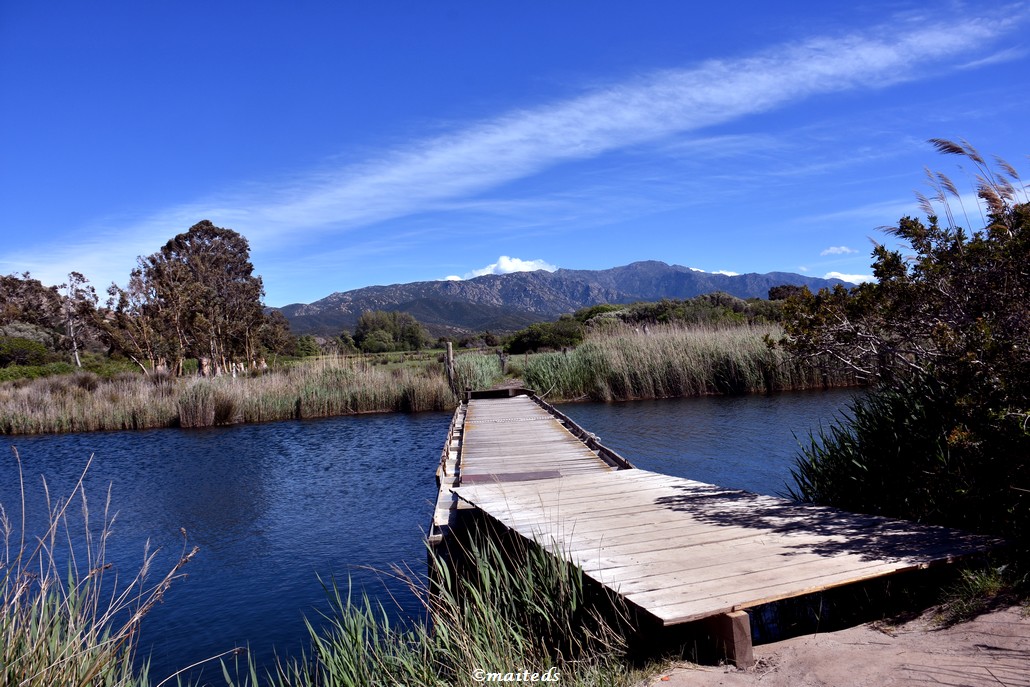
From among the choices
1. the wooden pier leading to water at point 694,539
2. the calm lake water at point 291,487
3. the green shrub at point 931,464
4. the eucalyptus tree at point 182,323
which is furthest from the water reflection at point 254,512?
the eucalyptus tree at point 182,323

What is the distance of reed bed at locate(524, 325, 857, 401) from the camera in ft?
63.7

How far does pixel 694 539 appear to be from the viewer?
4.55 m

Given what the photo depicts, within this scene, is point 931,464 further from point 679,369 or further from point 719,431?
point 679,369

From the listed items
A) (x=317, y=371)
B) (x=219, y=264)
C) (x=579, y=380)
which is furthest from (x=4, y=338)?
(x=579, y=380)

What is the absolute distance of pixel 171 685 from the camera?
16.8 feet

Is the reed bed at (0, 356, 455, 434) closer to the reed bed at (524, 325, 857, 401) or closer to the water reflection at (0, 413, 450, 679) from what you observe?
the water reflection at (0, 413, 450, 679)

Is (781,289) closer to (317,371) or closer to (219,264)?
(317,371)

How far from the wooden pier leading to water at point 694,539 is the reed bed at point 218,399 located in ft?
45.2

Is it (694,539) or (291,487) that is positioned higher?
(694,539)

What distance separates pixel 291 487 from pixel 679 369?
11.8 metres

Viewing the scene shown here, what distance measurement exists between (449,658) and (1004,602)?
2.85 meters

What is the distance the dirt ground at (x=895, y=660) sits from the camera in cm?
304

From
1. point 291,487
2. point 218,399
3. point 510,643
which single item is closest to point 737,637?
point 510,643

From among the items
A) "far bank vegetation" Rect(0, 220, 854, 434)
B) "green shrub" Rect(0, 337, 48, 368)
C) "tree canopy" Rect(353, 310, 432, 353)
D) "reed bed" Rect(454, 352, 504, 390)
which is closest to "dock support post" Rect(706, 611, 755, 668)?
"far bank vegetation" Rect(0, 220, 854, 434)
